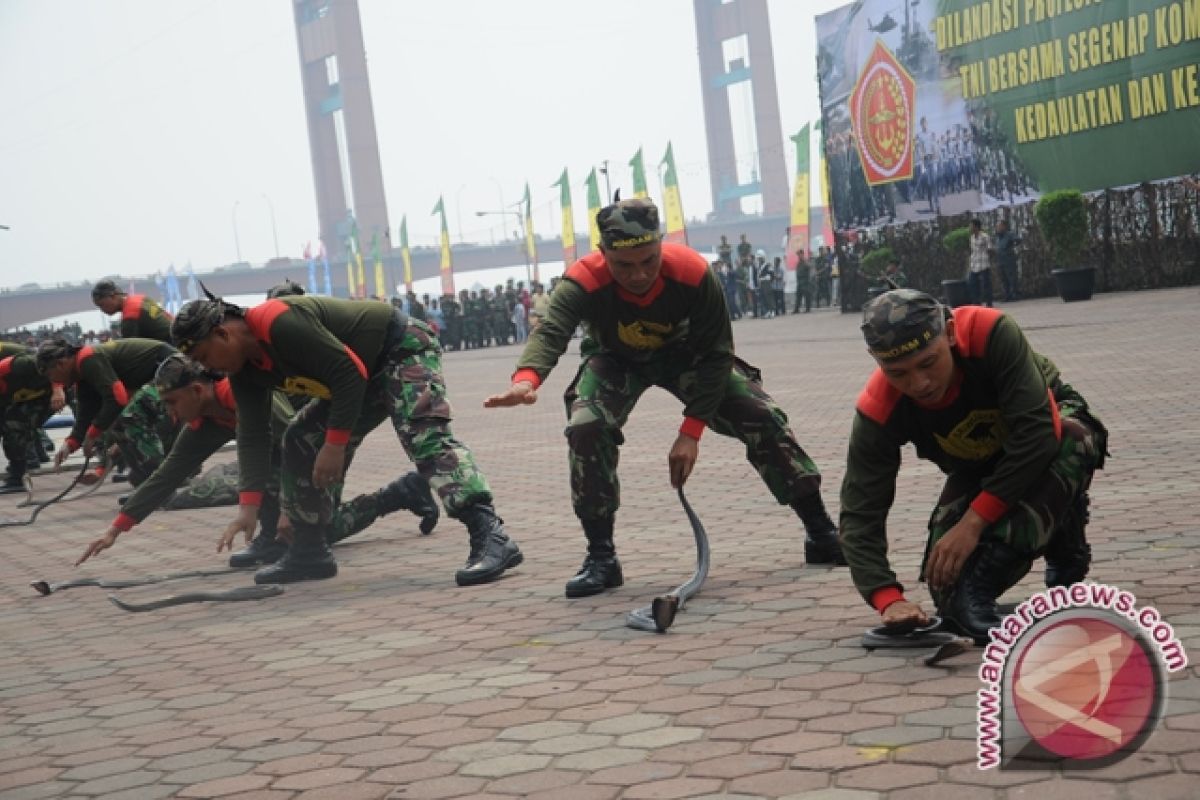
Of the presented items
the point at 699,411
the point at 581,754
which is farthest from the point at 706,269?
the point at 581,754

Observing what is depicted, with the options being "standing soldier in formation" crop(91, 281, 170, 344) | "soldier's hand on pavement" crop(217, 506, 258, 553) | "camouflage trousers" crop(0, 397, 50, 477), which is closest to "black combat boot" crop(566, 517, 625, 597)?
"soldier's hand on pavement" crop(217, 506, 258, 553)

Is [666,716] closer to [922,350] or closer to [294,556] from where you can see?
[922,350]

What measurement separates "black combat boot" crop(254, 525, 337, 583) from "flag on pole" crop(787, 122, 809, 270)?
3830 cm

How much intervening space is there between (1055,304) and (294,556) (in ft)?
72.7

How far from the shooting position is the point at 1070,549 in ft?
16.9

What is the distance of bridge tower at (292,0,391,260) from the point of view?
16588cm

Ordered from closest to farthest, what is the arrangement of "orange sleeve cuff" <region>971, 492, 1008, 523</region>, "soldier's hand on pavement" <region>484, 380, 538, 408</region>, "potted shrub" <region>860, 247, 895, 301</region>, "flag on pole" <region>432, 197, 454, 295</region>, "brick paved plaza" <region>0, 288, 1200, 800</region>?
"brick paved plaza" <region>0, 288, 1200, 800</region> < "orange sleeve cuff" <region>971, 492, 1008, 523</region> < "soldier's hand on pavement" <region>484, 380, 538, 408</region> < "potted shrub" <region>860, 247, 895, 301</region> < "flag on pole" <region>432, 197, 454, 295</region>

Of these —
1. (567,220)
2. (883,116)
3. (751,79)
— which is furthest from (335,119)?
(883,116)

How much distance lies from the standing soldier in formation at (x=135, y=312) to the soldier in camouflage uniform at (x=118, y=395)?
0.98 meters

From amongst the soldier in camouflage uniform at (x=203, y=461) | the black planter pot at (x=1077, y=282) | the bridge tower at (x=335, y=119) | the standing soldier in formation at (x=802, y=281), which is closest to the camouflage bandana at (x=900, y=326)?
the soldier in camouflage uniform at (x=203, y=461)

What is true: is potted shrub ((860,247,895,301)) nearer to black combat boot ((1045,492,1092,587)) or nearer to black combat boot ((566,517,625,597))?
black combat boot ((566,517,625,597))

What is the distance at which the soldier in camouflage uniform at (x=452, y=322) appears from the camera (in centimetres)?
4953

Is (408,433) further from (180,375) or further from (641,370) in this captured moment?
(180,375)
